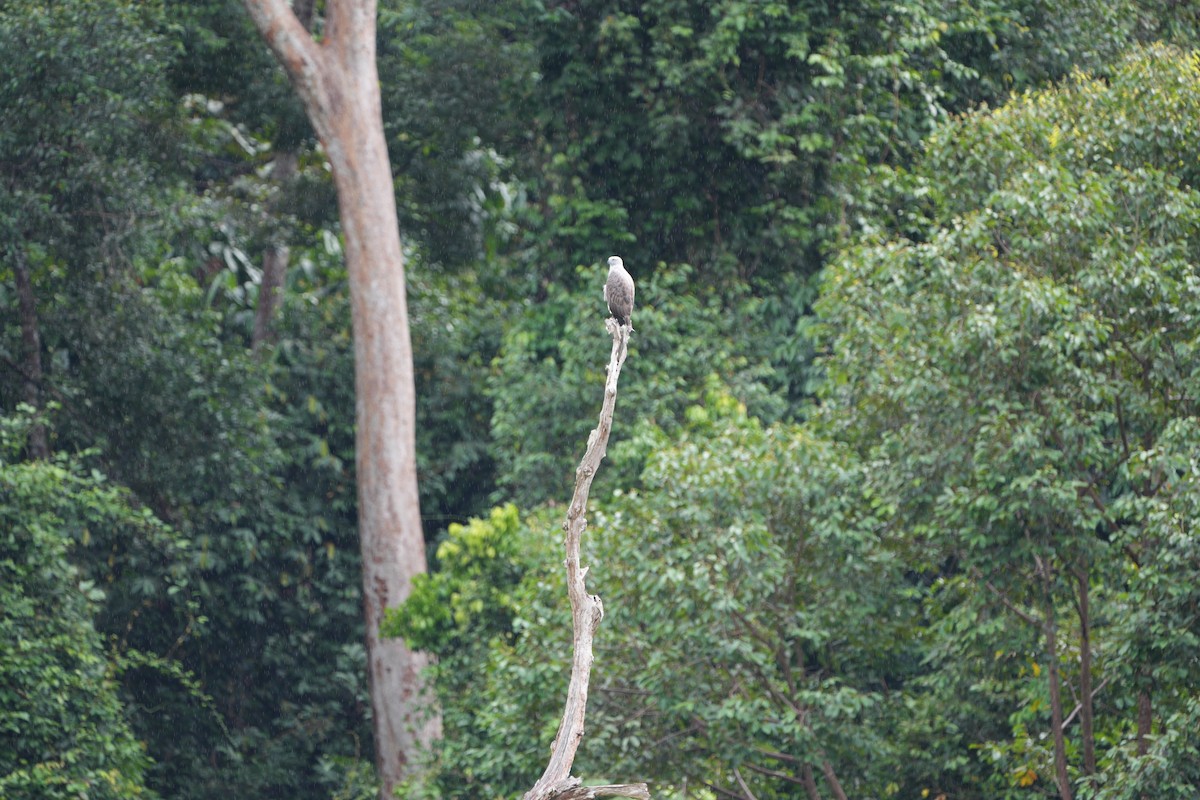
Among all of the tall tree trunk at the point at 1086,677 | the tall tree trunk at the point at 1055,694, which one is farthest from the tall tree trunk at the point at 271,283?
the tall tree trunk at the point at 1086,677

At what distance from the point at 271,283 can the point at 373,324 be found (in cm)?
307

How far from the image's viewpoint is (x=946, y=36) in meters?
12.9

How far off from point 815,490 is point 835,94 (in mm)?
5033

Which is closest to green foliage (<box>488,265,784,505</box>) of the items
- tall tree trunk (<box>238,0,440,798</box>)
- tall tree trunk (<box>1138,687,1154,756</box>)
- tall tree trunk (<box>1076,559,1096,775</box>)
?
tall tree trunk (<box>238,0,440,798</box>)

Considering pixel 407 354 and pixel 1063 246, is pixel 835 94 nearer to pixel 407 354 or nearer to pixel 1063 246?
pixel 407 354

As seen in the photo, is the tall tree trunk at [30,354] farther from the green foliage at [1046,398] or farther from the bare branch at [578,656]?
the bare branch at [578,656]

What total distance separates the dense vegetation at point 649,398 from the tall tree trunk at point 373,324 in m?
0.91

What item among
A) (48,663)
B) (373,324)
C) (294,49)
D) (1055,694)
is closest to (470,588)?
(48,663)

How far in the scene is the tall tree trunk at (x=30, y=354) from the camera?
1194 cm

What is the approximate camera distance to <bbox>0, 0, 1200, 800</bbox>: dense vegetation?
24.7 ft

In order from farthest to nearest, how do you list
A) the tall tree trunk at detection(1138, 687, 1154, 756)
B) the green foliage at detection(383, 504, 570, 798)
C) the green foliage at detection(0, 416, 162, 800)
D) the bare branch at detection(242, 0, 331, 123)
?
the bare branch at detection(242, 0, 331, 123), the green foliage at detection(0, 416, 162, 800), the green foliage at detection(383, 504, 570, 798), the tall tree trunk at detection(1138, 687, 1154, 756)

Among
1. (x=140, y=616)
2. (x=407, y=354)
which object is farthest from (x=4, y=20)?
(x=140, y=616)

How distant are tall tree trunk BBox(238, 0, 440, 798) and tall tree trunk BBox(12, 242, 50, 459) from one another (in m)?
2.44

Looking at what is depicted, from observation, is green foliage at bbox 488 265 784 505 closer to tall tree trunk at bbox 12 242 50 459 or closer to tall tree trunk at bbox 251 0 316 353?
tall tree trunk at bbox 251 0 316 353
